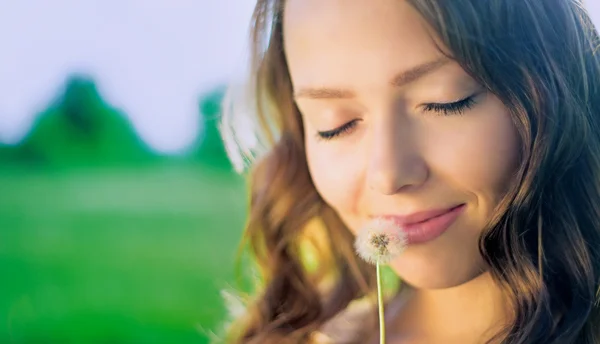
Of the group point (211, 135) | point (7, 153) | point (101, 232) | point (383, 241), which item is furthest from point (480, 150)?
point (7, 153)

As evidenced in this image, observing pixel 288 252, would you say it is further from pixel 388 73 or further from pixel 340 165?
pixel 388 73

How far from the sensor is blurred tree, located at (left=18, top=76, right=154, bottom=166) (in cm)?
124

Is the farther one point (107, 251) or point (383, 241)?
point (107, 251)

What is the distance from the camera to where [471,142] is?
2.52 feet

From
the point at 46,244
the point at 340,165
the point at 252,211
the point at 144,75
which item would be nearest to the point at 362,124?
the point at 340,165

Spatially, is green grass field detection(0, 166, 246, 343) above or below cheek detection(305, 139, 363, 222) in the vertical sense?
below

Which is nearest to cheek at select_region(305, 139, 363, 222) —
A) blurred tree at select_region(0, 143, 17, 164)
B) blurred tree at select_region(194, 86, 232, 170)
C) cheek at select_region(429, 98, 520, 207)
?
cheek at select_region(429, 98, 520, 207)

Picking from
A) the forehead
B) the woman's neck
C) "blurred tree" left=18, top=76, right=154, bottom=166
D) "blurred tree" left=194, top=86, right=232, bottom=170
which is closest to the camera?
the forehead

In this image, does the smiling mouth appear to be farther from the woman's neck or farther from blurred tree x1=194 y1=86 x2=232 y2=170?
blurred tree x1=194 y1=86 x2=232 y2=170

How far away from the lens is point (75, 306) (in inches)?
51.0

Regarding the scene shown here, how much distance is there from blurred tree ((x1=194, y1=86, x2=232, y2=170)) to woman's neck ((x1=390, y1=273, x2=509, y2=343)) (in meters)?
0.42

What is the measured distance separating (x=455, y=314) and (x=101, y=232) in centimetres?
72

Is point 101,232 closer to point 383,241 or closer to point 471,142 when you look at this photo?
point 383,241

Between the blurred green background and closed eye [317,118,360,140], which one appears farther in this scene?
the blurred green background
